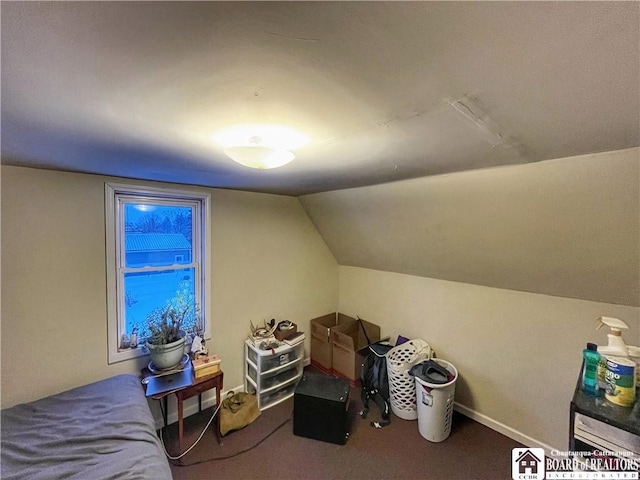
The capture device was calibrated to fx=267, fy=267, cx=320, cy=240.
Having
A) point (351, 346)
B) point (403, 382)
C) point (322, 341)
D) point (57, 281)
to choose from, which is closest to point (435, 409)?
point (403, 382)

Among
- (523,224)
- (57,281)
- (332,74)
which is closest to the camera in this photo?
(332,74)

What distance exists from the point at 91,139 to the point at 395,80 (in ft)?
4.29

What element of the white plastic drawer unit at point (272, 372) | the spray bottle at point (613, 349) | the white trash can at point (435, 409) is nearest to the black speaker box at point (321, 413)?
the white plastic drawer unit at point (272, 372)

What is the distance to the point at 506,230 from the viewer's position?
71.6 inches

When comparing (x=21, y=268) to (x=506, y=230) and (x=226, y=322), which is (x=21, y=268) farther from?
(x=506, y=230)

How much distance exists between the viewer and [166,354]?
2.10 metres

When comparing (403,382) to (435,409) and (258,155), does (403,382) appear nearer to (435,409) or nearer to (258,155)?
Answer: (435,409)

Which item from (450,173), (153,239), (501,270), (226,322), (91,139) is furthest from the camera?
(226,322)

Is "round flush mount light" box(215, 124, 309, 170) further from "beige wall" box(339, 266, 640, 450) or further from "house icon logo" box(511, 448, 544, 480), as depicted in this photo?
"house icon logo" box(511, 448, 544, 480)

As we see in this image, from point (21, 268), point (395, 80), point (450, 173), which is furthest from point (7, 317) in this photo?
point (450, 173)

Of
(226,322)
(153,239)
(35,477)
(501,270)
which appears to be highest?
(153,239)

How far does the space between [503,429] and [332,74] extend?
3023mm

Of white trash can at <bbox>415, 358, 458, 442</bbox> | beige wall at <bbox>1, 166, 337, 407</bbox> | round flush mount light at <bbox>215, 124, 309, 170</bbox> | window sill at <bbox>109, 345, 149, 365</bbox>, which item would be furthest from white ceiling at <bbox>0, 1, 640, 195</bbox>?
white trash can at <bbox>415, 358, 458, 442</bbox>

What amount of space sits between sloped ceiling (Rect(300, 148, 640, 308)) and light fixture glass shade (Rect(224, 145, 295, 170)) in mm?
1113
